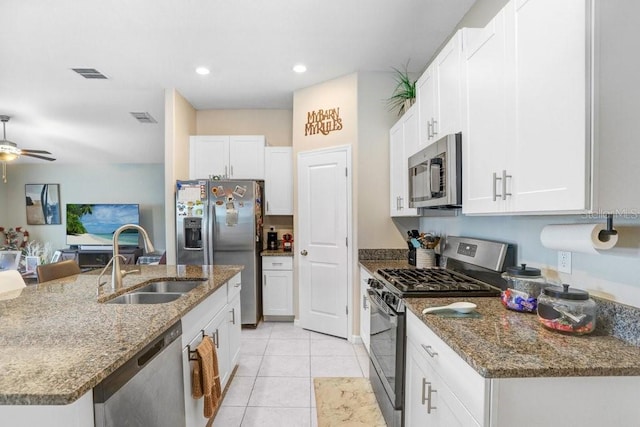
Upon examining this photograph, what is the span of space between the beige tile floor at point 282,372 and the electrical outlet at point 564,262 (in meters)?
1.70

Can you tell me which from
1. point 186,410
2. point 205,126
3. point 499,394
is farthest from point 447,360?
point 205,126

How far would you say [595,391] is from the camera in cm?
98

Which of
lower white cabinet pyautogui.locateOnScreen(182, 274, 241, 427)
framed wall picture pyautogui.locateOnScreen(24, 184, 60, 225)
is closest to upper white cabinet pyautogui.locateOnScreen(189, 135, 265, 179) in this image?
lower white cabinet pyautogui.locateOnScreen(182, 274, 241, 427)

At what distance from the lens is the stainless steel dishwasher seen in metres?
1.00

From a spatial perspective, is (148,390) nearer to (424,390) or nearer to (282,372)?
(424,390)

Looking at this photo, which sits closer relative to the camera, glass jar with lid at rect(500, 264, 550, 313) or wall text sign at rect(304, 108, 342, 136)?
glass jar with lid at rect(500, 264, 550, 313)

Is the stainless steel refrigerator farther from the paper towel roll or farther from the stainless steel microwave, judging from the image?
the paper towel roll

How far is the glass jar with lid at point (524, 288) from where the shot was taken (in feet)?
4.77

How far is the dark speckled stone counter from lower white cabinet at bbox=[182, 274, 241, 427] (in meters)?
1.19

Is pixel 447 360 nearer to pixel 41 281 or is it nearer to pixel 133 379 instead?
pixel 133 379

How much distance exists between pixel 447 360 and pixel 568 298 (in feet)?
1.60

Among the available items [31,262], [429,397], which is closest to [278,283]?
[429,397]

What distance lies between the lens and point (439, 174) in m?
1.96

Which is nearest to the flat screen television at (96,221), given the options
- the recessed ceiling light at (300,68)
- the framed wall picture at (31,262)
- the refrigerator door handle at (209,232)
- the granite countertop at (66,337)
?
the framed wall picture at (31,262)
